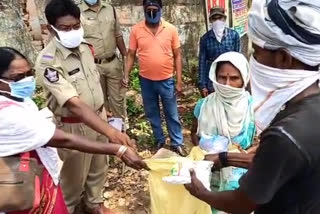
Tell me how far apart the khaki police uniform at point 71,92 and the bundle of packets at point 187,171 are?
3.32 feet

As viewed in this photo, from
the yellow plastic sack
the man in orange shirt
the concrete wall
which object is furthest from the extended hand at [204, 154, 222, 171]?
Answer: the concrete wall

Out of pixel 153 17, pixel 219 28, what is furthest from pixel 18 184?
pixel 219 28

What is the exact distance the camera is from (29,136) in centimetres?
235

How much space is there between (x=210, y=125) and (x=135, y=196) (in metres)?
1.56

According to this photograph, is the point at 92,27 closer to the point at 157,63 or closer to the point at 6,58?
the point at 157,63

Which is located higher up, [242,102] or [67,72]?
[67,72]

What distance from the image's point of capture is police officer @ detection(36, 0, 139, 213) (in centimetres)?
310

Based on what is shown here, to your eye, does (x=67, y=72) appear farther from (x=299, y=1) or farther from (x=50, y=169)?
(x=299, y=1)

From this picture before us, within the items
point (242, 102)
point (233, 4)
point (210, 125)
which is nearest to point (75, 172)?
point (210, 125)

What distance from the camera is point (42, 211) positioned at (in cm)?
255

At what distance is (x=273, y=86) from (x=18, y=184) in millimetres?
1409

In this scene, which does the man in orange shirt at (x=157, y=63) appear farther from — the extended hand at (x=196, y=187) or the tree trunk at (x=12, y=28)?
the extended hand at (x=196, y=187)

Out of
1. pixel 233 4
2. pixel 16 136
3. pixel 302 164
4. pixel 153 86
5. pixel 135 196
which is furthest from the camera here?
pixel 233 4

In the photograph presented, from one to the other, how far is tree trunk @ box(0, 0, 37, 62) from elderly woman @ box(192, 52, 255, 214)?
3.30 m
